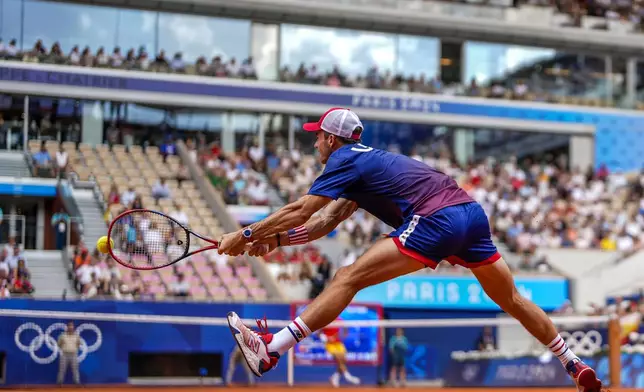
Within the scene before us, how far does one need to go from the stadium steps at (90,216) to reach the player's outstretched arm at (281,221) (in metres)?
A: 14.3

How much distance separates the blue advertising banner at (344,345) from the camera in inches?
693

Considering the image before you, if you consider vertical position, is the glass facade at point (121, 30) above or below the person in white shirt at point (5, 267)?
above

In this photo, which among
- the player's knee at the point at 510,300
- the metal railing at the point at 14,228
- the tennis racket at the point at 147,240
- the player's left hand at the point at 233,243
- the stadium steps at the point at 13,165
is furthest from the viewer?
the stadium steps at the point at 13,165

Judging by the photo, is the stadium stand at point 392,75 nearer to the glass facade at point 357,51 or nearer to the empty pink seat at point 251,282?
the glass facade at point 357,51

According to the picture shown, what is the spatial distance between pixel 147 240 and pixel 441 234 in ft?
9.39

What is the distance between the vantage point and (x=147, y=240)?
8.67 m

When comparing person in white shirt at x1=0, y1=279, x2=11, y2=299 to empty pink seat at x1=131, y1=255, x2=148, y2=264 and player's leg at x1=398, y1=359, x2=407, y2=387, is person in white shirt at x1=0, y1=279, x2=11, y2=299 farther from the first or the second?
empty pink seat at x1=131, y1=255, x2=148, y2=264

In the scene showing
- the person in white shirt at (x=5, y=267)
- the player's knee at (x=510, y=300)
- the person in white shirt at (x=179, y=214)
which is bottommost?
the person in white shirt at (x=5, y=267)

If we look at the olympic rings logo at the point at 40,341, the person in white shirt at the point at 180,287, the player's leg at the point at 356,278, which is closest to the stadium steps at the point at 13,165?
the person in white shirt at the point at 180,287

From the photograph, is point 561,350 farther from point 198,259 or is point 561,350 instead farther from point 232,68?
point 232,68

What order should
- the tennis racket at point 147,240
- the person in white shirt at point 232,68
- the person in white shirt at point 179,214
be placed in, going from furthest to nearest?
the person in white shirt at point 232,68 < the person in white shirt at point 179,214 < the tennis racket at point 147,240

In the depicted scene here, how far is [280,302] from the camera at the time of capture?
19.0 meters

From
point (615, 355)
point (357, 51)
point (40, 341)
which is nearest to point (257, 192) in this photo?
point (357, 51)

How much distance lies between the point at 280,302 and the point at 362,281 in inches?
478
